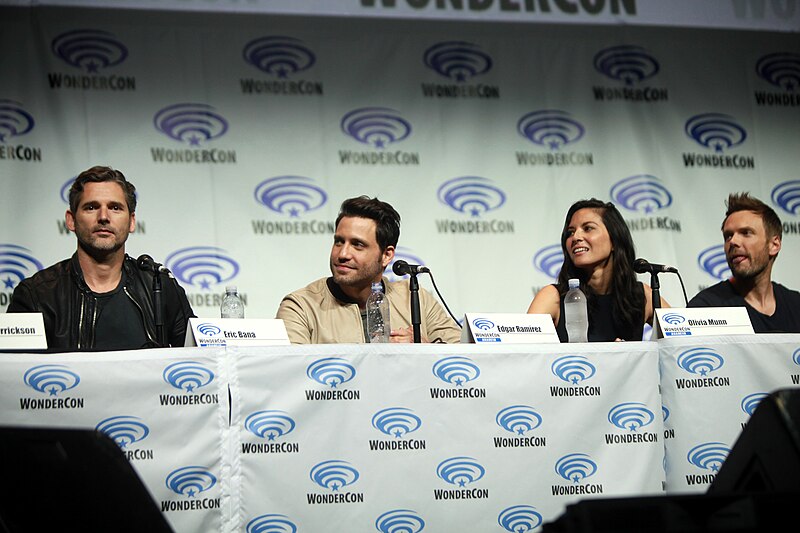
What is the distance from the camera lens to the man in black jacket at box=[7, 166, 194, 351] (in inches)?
131

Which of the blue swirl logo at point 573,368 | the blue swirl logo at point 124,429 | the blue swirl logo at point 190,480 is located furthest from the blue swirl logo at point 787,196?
the blue swirl logo at point 124,429

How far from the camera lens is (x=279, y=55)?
4684 mm

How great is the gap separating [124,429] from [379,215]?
1.61 m

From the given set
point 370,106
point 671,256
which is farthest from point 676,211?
point 370,106

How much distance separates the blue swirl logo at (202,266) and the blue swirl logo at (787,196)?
3.03 meters

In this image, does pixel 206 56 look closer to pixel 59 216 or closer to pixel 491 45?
pixel 59 216

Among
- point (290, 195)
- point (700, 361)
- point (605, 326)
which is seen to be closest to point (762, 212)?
point (605, 326)

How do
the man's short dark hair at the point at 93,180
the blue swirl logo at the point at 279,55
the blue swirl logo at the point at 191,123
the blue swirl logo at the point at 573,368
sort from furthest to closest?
1. the blue swirl logo at the point at 279,55
2. the blue swirl logo at the point at 191,123
3. the man's short dark hair at the point at 93,180
4. the blue swirl logo at the point at 573,368

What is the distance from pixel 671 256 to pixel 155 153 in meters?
2.72

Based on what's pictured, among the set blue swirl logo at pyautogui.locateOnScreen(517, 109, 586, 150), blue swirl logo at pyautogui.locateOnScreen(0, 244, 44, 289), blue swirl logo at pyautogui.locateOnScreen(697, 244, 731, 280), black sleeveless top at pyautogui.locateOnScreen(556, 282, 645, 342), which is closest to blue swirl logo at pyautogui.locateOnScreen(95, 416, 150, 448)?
black sleeveless top at pyautogui.locateOnScreen(556, 282, 645, 342)

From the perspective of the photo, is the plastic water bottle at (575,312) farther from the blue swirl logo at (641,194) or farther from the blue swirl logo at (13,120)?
the blue swirl logo at (13,120)

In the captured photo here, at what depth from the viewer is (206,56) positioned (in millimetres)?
4586

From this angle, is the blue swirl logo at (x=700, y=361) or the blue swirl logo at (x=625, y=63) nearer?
the blue swirl logo at (x=700, y=361)

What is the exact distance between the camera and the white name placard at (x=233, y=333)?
2.70 metres
